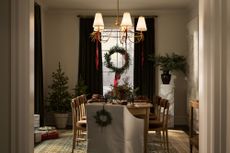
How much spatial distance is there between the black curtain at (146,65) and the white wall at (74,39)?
18 centimetres

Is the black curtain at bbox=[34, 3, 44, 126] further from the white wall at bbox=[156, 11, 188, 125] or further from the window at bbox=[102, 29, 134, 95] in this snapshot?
the white wall at bbox=[156, 11, 188, 125]

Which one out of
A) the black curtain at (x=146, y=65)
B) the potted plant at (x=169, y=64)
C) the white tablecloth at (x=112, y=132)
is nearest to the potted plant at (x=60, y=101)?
the black curtain at (x=146, y=65)

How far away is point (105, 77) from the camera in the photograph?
810cm

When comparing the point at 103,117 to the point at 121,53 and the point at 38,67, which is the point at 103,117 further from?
the point at 121,53

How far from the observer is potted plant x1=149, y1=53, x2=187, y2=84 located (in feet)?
24.5

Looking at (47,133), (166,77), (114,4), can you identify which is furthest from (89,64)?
(47,133)

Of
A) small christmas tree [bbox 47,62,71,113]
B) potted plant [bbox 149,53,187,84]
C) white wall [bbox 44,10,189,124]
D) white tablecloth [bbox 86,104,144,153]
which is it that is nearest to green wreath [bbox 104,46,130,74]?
potted plant [bbox 149,53,187,84]

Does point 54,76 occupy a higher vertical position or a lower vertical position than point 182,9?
lower

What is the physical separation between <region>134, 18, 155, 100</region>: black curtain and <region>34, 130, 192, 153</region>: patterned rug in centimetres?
154

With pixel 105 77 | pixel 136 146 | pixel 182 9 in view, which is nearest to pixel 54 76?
pixel 105 77

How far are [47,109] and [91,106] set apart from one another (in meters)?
4.10
